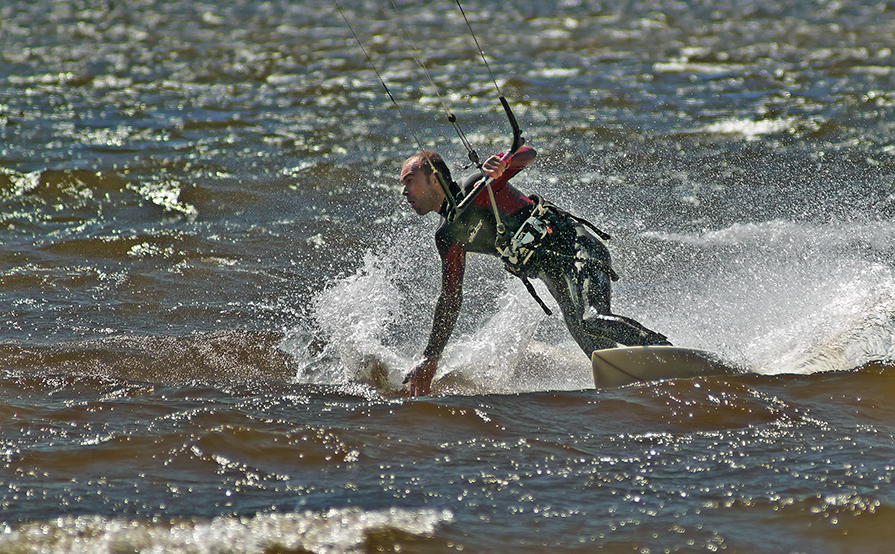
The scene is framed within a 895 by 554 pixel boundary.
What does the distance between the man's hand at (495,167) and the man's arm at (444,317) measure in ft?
1.77

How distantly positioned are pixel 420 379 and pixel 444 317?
457 mm

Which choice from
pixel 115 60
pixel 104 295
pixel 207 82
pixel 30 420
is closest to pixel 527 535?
pixel 30 420

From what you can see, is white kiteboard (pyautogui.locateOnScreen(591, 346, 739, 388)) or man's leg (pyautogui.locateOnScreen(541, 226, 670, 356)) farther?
man's leg (pyautogui.locateOnScreen(541, 226, 670, 356))

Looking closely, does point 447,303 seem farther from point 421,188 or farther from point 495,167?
point 495,167

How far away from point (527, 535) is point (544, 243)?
8.16 feet

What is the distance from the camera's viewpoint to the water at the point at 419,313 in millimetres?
4461

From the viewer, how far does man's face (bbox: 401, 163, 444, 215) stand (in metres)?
6.11

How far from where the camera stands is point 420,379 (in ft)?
20.2

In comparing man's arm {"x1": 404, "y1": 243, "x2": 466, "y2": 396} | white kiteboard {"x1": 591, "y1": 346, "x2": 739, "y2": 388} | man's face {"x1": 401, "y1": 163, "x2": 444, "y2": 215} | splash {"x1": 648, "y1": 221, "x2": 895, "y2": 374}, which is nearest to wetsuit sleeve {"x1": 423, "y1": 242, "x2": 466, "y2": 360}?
man's arm {"x1": 404, "y1": 243, "x2": 466, "y2": 396}

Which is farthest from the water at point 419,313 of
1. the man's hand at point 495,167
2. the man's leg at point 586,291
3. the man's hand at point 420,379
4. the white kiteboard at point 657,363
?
the man's hand at point 495,167

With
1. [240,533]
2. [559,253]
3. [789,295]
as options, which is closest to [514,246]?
[559,253]

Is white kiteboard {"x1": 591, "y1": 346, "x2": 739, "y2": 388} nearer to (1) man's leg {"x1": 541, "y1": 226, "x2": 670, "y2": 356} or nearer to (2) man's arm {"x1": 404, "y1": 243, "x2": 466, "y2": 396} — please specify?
(1) man's leg {"x1": 541, "y1": 226, "x2": 670, "y2": 356}

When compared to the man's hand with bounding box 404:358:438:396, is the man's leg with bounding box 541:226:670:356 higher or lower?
higher

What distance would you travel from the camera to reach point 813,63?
58.9 ft
